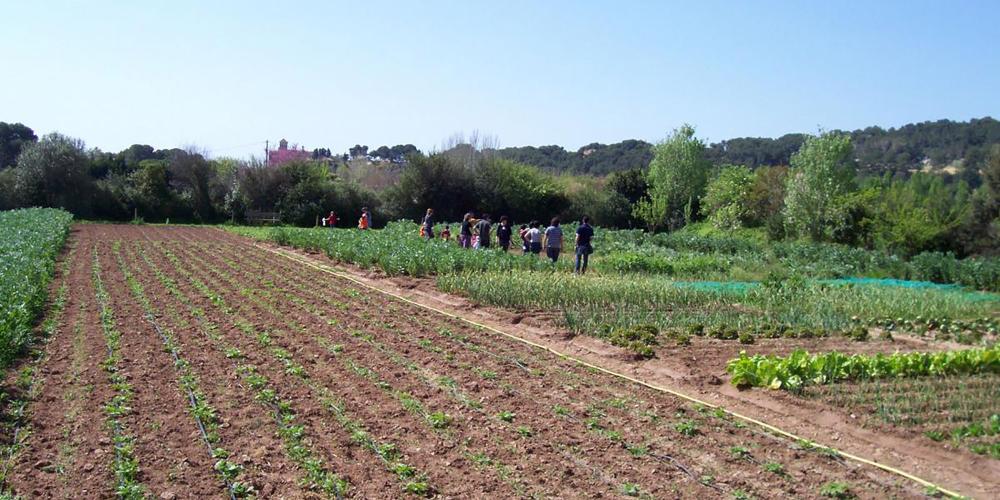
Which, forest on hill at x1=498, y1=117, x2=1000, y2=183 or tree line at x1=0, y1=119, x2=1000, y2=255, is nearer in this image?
tree line at x1=0, y1=119, x2=1000, y2=255

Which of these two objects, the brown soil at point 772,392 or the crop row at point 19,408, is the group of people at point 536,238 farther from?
the crop row at point 19,408

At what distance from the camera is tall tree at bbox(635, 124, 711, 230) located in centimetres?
4666

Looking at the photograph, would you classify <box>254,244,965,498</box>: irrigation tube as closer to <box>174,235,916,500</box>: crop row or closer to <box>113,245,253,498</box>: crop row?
<box>174,235,916,500</box>: crop row

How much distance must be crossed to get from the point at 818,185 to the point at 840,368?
2926 cm

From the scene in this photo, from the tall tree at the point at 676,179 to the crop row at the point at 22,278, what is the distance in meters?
31.6

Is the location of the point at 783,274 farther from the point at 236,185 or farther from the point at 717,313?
the point at 236,185

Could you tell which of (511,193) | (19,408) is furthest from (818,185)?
(19,408)

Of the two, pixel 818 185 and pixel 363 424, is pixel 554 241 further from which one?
pixel 818 185

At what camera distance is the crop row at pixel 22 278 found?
1002 cm

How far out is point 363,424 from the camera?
7.67m

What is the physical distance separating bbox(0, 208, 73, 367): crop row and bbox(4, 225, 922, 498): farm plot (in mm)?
570

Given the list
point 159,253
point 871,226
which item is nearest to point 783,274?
point 871,226

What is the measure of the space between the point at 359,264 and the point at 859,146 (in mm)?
91103

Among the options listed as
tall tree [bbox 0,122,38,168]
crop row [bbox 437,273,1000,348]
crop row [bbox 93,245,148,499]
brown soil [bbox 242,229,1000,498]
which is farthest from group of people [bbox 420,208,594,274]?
tall tree [bbox 0,122,38,168]
